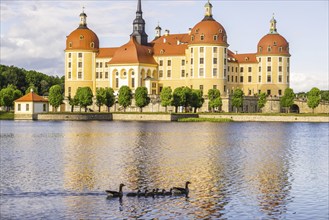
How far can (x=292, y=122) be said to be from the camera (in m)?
97.0

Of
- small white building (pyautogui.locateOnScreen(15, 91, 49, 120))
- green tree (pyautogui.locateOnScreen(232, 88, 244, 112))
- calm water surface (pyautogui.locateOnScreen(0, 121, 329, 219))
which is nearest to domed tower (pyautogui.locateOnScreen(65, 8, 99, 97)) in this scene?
small white building (pyautogui.locateOnScreen(15, 91, 49, 120))

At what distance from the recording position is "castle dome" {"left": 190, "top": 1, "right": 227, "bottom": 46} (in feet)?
364

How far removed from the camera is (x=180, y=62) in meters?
118

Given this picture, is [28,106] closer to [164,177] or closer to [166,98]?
[166,98]

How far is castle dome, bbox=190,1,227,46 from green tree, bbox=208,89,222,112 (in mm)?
11365

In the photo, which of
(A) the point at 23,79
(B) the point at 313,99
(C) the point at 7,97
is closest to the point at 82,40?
(C) the point at 7,97

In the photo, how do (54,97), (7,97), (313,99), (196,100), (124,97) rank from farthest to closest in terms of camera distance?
(7,97), (54,97), (124,97), (313,99), (196,100)

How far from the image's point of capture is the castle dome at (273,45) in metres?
118

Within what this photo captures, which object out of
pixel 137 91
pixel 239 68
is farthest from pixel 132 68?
pixel 239 68

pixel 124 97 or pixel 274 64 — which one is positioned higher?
pixel 274 64

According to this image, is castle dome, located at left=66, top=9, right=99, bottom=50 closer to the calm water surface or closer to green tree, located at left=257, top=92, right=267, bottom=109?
green tree, located at left=257, top=92, right=267, bottom=109

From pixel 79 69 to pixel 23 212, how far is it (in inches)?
3962

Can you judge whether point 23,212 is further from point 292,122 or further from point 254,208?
point 292,122

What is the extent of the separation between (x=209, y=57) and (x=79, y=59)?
2660 centimetres
